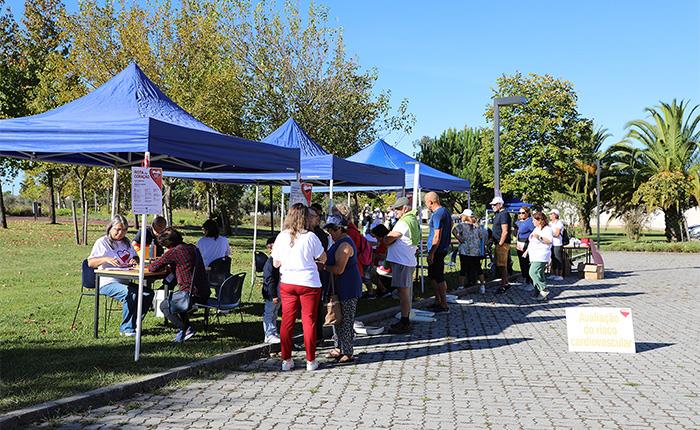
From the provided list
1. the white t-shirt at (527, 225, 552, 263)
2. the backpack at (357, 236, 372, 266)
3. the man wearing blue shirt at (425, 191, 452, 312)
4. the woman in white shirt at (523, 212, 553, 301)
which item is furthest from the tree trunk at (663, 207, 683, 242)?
the backpack at (357, 236, 372, 266)

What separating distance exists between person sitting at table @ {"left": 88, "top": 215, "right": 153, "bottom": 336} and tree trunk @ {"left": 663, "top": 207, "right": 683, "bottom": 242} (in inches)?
1358

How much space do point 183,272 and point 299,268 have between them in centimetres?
171

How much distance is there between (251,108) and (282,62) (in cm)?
244

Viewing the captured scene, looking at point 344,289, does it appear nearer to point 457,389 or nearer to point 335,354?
point 335,354

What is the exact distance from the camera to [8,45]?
37.3 metres

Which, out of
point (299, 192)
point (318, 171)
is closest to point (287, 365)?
point (299, 192)

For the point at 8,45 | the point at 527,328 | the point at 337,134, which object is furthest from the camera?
the point at 8,45

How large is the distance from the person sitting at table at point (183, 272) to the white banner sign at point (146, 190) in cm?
90

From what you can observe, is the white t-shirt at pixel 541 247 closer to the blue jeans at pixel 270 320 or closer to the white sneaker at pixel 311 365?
the blue jeans at pixel 270 320

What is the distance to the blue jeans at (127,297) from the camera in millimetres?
→ 8570

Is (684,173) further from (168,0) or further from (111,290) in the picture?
(111,290)

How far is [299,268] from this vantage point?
23.8 ft

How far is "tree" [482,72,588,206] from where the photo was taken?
131 feet

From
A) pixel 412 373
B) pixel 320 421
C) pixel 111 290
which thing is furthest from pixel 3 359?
pixel 412 373
